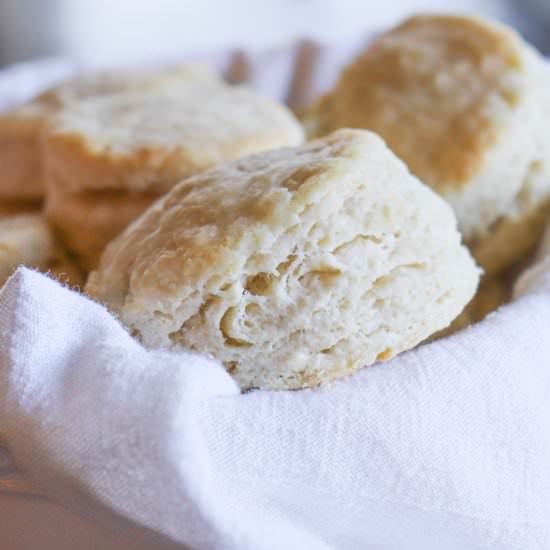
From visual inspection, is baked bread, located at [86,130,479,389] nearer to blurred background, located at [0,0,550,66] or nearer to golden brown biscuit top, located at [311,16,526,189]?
golden brown biscuit top, located at [311,16,526,189]

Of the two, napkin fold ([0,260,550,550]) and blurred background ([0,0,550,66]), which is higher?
napkin fold ([0,260,550,550])

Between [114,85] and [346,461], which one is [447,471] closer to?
[346,461]

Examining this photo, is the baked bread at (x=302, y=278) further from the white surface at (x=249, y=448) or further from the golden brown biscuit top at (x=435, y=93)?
the golden brown biscuit top at (x=435, y=93)

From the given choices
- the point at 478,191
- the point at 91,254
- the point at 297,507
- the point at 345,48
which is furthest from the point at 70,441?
the point at 345,48

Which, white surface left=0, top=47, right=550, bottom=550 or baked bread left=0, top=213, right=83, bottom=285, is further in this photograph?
baked bread left=0, top=213, right=83, bottom=285

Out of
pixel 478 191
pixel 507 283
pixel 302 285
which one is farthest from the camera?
pixel 507 283

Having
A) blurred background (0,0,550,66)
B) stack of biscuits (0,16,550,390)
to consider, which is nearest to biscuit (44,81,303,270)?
stack of biscuits (0,16,550,390)

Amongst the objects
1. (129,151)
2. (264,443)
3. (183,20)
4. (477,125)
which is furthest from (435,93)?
(183,20)

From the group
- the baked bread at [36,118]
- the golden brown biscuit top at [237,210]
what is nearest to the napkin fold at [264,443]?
the golden brown biscuit top at [237,210]
